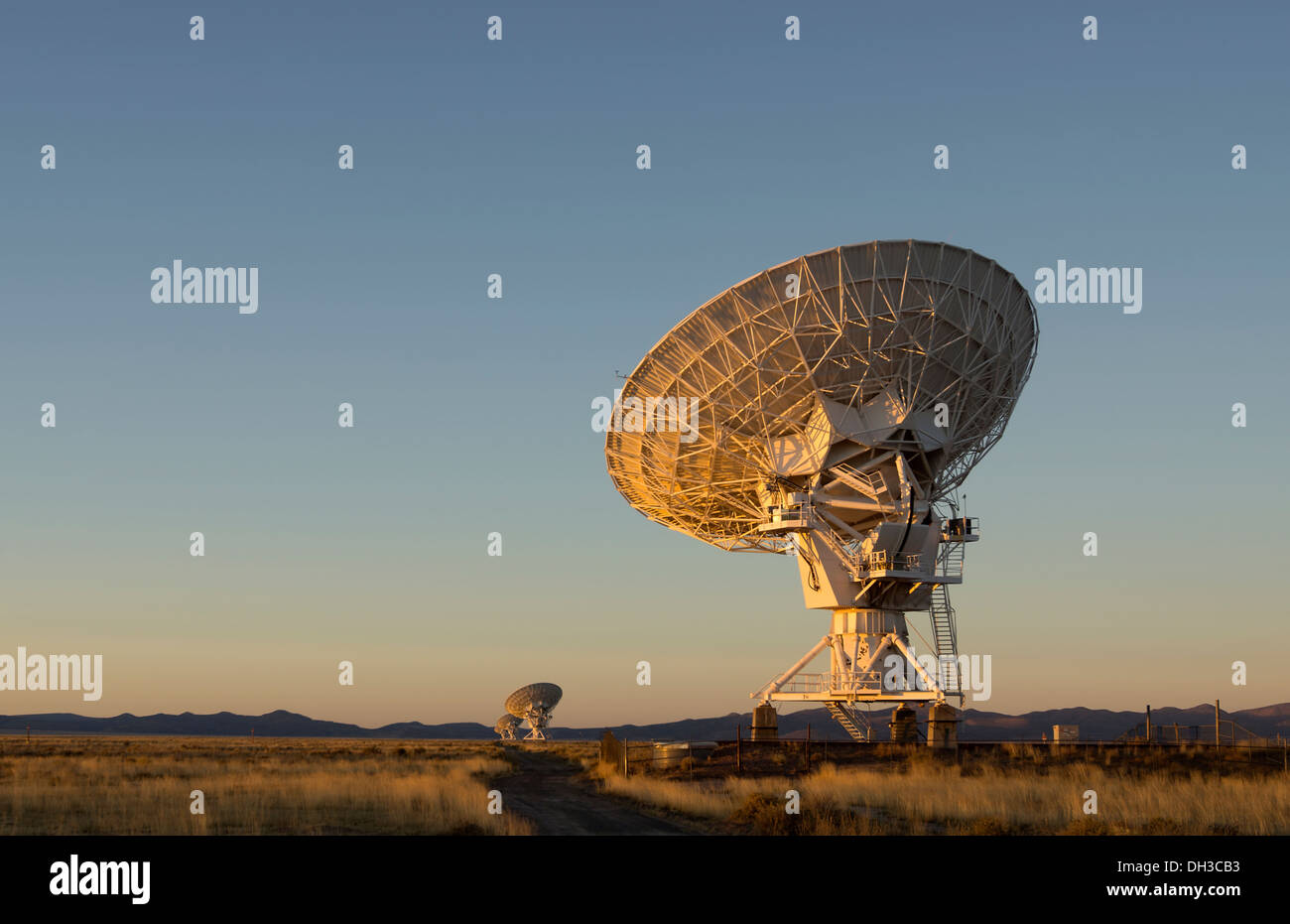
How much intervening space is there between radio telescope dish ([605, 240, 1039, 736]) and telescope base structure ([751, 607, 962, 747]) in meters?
0.07

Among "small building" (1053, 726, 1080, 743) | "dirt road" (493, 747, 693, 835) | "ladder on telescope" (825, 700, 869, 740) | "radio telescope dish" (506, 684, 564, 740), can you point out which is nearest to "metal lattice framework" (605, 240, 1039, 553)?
"ladder on telescope" (825, 700, 869, 740)

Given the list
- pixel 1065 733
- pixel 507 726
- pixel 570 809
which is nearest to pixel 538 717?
pixel 507 726

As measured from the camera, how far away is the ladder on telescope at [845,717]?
4497 cm

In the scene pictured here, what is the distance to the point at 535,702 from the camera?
114000mm

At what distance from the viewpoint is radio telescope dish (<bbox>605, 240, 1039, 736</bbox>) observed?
38938 mm

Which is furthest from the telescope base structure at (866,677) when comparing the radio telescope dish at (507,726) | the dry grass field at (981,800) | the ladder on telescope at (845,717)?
the radio telescope dish at (507,726)

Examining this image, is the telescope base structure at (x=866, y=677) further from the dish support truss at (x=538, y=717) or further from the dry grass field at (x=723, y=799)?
the dish support truss at (x=538, y=717)

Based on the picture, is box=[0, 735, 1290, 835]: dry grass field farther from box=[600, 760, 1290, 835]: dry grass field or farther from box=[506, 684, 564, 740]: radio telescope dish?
box=[506, 684, 564, 740]: radio telescope dish

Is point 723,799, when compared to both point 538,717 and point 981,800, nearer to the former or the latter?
point 981,800

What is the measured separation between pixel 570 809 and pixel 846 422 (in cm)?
2052

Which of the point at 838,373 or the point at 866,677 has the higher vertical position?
the point at 838,373

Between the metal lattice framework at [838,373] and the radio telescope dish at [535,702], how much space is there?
7095 centimetres
